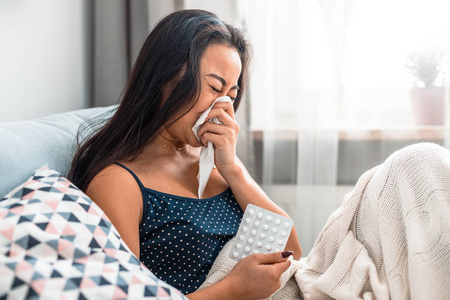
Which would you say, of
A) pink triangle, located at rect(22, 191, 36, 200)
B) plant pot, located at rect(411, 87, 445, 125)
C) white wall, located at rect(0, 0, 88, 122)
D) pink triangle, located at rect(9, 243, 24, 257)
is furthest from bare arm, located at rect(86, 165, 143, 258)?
plant pot, located at rect(411, 87, 445, 125)

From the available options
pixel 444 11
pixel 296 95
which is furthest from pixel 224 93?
pixel 444 11

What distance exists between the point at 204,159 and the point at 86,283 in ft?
1.95

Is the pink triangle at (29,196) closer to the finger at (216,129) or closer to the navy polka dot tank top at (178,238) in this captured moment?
the navy polka dot tank top at (178,238)

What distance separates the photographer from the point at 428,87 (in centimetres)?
192

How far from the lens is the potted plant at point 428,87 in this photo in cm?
190

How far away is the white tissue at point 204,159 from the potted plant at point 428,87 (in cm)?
104

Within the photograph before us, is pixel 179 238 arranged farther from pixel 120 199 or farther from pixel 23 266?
pixel 23 266

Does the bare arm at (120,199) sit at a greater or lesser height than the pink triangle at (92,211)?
lesser

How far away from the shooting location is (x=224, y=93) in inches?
46.4

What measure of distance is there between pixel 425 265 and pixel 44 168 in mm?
755

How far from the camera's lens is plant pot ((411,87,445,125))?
1.90 meters

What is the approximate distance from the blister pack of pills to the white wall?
79 centimetres

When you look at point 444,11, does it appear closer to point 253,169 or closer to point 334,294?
point 253,169

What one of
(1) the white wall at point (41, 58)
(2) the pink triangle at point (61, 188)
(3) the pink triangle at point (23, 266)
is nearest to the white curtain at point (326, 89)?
(1) the white wall at point (41, 58)
